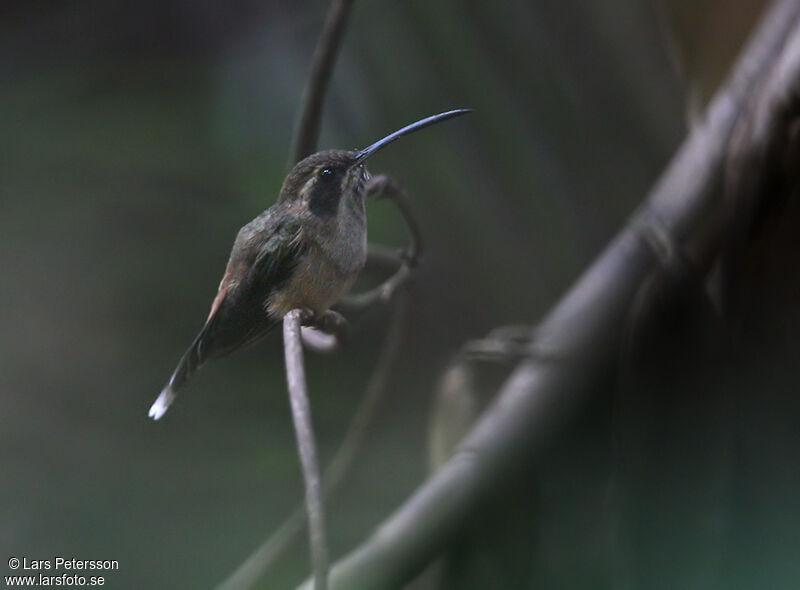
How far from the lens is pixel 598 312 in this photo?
0.63m

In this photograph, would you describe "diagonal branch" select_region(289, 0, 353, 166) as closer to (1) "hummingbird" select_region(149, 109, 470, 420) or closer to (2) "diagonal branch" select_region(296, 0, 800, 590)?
(1) "hummingbird" select_region(149, 109, 470, 420)

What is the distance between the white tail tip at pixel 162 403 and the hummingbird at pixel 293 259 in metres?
0.03

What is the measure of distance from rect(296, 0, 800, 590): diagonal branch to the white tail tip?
0.15m

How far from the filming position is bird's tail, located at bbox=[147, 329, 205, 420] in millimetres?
396

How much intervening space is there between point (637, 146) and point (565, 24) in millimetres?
120

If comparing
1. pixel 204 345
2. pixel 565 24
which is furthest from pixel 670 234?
pixel 204 345

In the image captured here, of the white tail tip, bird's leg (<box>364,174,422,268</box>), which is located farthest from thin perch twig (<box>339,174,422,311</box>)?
the white tail tip

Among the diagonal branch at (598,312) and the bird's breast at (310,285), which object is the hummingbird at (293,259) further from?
the diagonal branch at (598,312)

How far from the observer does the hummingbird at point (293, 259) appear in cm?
39

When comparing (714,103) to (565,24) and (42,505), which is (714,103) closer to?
(565,24)

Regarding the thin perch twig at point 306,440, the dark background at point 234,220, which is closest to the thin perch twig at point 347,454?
the dark background at point 234,220

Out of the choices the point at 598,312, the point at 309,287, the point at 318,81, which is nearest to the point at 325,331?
the point at 309,287

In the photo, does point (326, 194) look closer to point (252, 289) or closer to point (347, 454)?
point (252, 289)

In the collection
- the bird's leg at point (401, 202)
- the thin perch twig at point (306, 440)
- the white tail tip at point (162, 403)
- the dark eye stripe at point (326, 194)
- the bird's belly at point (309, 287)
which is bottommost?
the thin perch twig at point (306, 440)
